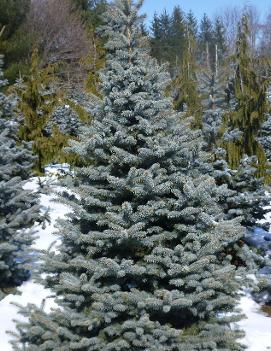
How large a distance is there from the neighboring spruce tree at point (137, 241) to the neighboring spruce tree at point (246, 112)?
3017 millimetres

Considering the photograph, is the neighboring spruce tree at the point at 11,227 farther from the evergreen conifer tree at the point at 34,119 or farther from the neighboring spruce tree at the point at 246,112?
the evergreen conifer tree at the point at 34,119

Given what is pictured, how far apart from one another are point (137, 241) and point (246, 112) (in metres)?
4.14

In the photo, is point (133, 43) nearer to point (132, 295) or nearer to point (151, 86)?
point (151, 86)

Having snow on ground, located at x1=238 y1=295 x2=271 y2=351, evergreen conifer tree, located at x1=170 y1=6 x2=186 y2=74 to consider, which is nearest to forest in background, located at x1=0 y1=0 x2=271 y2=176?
snow on ground, located at x1=238 y1=295 x2=271 y2=351

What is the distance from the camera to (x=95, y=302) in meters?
3.97

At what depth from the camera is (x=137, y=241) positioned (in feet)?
13.5

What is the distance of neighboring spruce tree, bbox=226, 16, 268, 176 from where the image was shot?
743cm

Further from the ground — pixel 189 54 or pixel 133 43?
pixel 189 54

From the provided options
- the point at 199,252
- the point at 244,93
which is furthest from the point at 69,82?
the point at 199,252

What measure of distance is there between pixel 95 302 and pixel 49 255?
0.85 m

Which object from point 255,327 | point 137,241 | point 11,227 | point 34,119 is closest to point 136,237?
point 137,241

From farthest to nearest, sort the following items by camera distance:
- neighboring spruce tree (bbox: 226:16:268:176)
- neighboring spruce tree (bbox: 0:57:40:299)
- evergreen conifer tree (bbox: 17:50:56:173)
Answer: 1. evergreen conifer tree (bbox: 17:50:56:173)
2. neighboring spruce tree (bbox: 226:16:268:176)
3. neighboring spruce tree (bbox: 0:57:40:299)

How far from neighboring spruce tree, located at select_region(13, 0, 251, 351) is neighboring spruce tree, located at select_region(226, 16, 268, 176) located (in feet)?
9.90

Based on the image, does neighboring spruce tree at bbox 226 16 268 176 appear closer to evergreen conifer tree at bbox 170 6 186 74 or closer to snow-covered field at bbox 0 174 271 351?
snow-covered field at bbox 0 174 271 351
